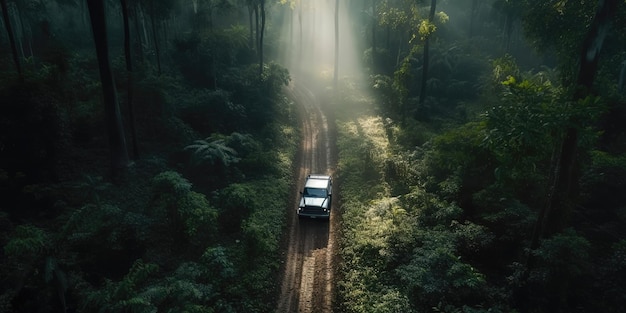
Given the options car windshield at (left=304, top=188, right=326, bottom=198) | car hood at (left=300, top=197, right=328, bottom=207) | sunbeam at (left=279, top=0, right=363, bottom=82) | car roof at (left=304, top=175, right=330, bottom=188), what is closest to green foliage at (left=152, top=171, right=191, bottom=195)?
car hood at (left=300, top=197, right=328, bottom=207)

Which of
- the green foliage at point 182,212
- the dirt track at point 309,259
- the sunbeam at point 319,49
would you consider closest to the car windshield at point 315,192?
the dirt track at point 309,259

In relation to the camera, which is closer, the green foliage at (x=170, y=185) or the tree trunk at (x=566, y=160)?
the tree trunk at (x=566, y=160)

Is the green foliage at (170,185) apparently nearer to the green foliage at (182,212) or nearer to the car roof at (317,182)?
the green foliage at (182,212)

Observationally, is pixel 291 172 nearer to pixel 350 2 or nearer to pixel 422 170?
pixel 422 170

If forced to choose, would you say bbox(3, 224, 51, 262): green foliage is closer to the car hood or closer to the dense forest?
the dense forest

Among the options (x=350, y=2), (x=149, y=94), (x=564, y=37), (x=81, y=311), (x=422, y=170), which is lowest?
(x=81, y=311)

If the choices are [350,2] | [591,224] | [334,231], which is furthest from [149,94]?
[350,2]

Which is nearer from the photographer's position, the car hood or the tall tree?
the tall tree
